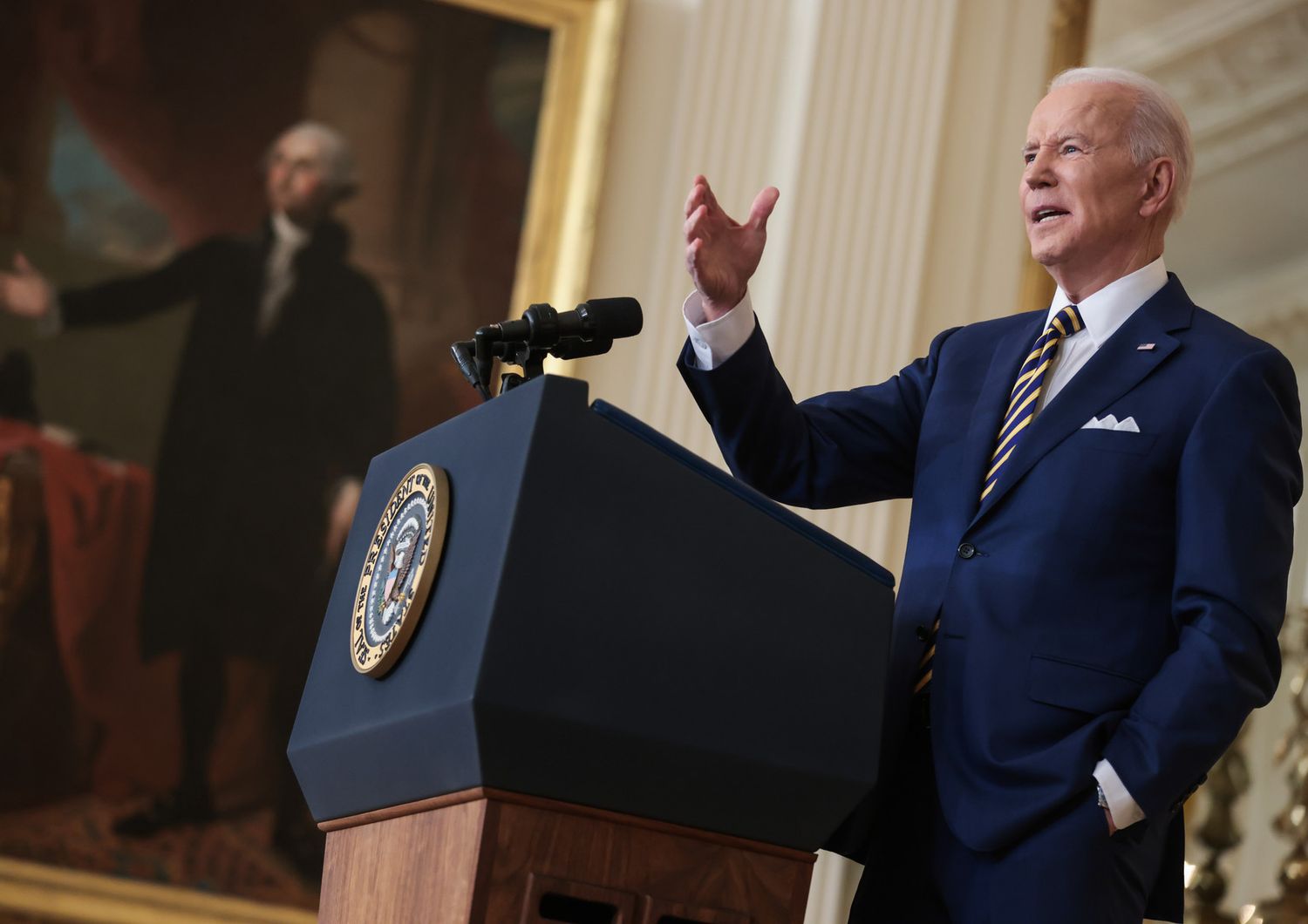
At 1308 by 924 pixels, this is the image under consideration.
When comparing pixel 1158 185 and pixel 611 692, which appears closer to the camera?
pixel 611 692

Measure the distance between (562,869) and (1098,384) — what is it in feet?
3.47

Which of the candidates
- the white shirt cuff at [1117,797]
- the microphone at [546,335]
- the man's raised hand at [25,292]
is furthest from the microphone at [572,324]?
the man's raised hand at [25,292]

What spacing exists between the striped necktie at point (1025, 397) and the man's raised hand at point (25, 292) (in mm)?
3377

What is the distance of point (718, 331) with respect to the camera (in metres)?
2.43

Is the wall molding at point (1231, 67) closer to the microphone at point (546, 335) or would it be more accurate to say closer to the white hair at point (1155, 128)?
the white hair at point (1155, 128)

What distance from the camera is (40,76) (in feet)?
16.6

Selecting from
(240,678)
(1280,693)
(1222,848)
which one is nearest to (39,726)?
(240,678)

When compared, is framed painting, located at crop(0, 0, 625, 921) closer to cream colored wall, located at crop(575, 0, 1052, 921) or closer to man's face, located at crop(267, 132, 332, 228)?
man's face, located at crop(267, 132, 332, 228)

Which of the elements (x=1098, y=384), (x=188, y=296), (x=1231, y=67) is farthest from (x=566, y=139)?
(x=1231, y=67)

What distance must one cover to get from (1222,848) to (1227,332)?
3.97 m

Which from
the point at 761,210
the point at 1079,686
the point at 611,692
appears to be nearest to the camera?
the point at 611,692

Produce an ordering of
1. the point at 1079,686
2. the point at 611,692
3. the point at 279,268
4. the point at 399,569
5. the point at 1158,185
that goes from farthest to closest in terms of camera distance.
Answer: the point at 279,268
the point at 1158,185
the point at 1079,686
the point at 399,569
the point at 611,692

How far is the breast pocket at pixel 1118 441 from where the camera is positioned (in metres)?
2.26

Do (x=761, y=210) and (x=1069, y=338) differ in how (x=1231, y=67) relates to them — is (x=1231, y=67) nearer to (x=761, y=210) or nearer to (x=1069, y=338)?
(x=1069, y=338)
